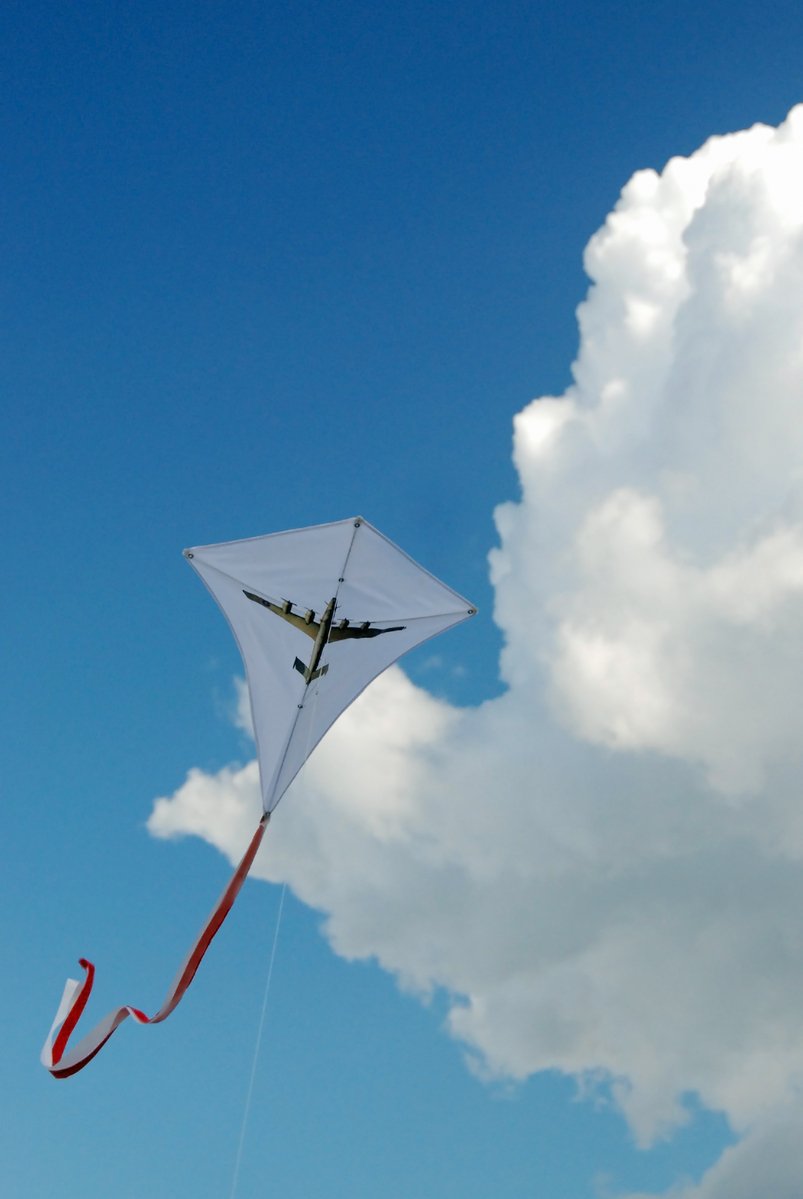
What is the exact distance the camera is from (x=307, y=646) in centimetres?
2114

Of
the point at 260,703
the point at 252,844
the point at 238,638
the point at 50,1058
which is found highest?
the point at 238,638

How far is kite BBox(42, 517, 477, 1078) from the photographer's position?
812 inches

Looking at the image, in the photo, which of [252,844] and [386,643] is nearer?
[252,844]

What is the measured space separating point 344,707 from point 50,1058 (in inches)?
343

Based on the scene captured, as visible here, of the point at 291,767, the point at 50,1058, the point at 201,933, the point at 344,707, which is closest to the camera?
the point at 50,1058

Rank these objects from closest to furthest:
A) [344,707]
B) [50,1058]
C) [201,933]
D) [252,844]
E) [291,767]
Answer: [50,1058]
[201,933]
[252,844]
[291,767]
[344,707]

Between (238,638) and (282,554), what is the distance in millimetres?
2034

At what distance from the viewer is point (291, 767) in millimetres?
19938

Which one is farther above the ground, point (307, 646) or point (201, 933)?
point (307, 646)

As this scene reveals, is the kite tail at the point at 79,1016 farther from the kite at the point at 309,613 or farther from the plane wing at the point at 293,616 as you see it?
the plane wing at the point at 293,616

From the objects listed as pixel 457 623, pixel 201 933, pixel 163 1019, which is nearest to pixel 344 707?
pixel 457 623

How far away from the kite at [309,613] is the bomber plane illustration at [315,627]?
0.8 inches

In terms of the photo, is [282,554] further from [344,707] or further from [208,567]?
[344,707]

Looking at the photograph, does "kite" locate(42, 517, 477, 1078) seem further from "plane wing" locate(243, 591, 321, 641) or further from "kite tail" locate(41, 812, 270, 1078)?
"kite tail" locate(41, 812, 270, 1078)
